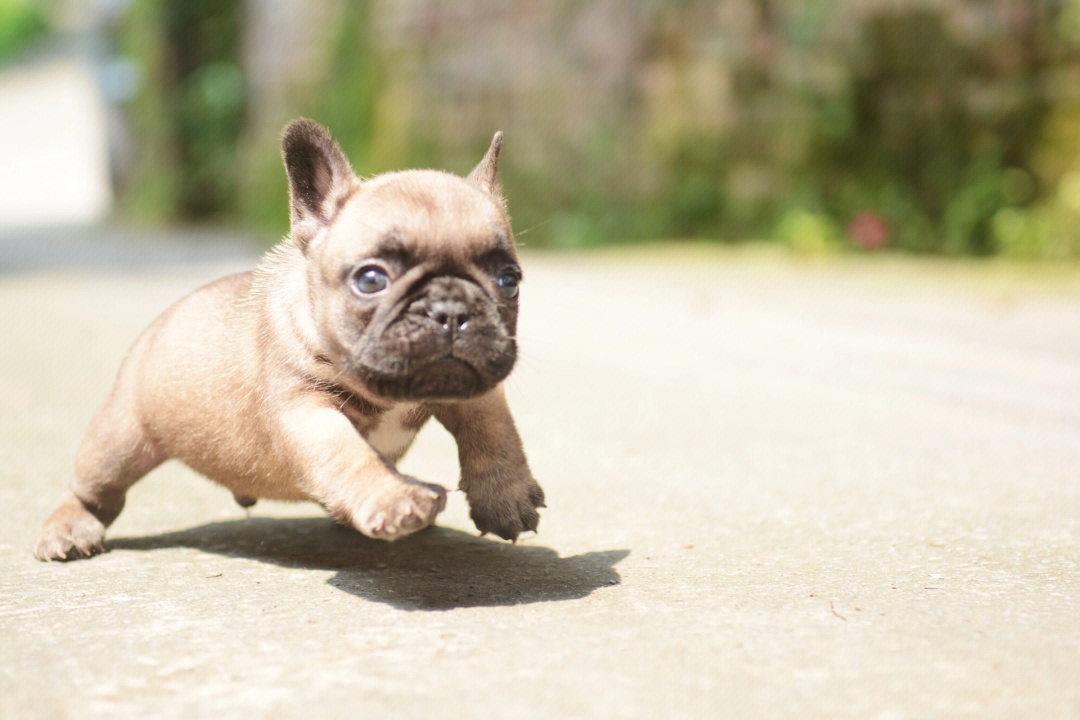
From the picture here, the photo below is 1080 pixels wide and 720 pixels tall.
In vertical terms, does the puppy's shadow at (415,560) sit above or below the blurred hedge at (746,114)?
below

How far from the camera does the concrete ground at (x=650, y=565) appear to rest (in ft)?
7.16

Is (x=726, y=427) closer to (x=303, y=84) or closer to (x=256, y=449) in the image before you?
(x=256, y=449)

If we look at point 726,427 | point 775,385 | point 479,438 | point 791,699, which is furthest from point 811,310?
point 791,699

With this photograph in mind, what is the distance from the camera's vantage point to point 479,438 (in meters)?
3.07

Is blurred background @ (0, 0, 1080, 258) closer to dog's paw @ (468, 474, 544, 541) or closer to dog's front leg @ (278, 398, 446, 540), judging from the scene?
dog's paw @ (468, 474, 544, 541)

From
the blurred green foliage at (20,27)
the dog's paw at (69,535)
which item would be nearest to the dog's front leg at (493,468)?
the dog's paw at (69,535)

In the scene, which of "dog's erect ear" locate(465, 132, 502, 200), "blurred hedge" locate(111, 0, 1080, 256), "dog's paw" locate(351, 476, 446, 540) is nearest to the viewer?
"dog's paw" locate(351, 476, 446, 540)

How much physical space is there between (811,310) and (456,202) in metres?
5.34

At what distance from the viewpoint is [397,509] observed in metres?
2.60

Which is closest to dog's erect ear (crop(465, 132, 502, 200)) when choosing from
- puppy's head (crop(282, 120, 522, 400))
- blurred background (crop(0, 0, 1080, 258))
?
puppy's head (crop(282, 120, 522, 400))

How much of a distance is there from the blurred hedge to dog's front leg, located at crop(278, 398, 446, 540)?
7.51 m

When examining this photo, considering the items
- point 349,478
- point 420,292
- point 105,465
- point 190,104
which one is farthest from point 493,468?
point 190,104

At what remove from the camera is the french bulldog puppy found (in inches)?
107

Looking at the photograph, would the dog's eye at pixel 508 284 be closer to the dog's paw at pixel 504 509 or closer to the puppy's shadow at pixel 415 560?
the dog's paw at pixel 504 509
